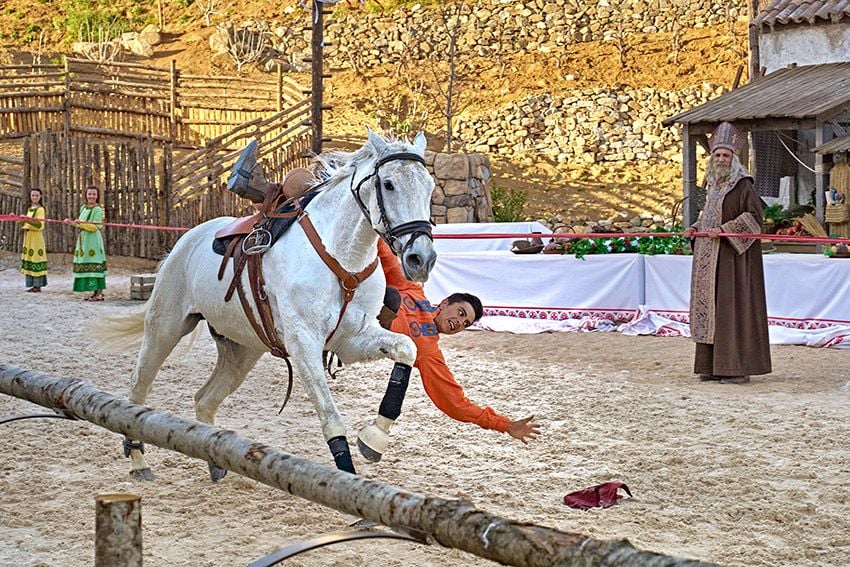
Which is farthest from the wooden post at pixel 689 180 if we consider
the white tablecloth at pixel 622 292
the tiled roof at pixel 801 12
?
the white tablecloth at pixel 622 292

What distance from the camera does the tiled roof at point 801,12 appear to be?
18.2 m

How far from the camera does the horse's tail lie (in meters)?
6.38

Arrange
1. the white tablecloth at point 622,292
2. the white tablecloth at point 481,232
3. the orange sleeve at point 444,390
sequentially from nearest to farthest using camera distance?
the orange sleeve at point 444,390
the white tablecloth at point 622,292
the white tablecloth at point 481,232

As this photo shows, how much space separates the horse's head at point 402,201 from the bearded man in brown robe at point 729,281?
13.6ft

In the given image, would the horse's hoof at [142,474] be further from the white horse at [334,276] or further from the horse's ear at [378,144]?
the horse's ear at [378,144]

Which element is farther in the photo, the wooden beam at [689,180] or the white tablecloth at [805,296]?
the wooden beam at [689,180]

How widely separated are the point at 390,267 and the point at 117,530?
130 inches

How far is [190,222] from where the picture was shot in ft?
63.4

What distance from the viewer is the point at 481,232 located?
619 inches

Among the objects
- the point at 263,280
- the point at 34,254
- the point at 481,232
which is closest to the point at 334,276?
the point at 263,280

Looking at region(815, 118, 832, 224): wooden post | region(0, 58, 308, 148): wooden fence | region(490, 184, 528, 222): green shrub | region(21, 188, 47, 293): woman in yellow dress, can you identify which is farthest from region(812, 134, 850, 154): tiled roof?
region(0, 58, 308, 148): wooden fence

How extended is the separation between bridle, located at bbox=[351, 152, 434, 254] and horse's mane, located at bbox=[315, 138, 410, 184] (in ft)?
0.22

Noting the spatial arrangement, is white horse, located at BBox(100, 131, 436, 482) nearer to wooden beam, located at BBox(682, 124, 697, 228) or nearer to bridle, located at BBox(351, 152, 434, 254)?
bridle, located at BBox(351, 152, 434, 254)

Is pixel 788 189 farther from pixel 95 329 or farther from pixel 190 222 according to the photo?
pixel 95 329
